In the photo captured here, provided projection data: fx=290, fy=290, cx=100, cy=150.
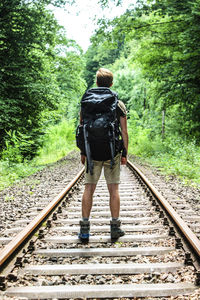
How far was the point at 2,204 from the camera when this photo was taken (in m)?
5.77

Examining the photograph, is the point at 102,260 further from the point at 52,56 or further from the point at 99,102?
the point at 52,56

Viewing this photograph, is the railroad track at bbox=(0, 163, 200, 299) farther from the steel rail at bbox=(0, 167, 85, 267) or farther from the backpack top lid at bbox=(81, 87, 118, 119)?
the backpack top lid at bbox=(81, 87, 118, 119)

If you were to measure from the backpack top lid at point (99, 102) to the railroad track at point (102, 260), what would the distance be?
1.56m

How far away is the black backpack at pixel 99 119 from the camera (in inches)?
127

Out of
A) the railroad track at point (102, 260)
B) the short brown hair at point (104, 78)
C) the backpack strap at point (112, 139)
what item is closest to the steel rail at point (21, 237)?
the railroad track at point (102, 260)

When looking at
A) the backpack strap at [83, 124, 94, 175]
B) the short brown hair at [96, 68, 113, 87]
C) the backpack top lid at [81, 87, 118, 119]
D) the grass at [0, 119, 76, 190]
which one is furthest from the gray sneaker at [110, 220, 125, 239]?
the grass at [0, 119, 76, 190]

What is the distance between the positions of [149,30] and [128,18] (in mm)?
1157

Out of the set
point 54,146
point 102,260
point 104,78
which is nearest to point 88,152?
point 104,78

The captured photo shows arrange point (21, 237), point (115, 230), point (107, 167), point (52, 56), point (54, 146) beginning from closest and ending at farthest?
point (21, 237) < point (107, 167) < point (115, 230) < point (52, 56) < point (54, 146)

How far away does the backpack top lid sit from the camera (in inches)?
127

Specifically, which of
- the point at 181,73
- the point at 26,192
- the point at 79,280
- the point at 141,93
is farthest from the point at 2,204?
the point at 141,93

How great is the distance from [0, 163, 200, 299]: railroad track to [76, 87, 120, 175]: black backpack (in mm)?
1055

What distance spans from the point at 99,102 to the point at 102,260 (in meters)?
1.70

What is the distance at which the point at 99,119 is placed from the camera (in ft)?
10.6
